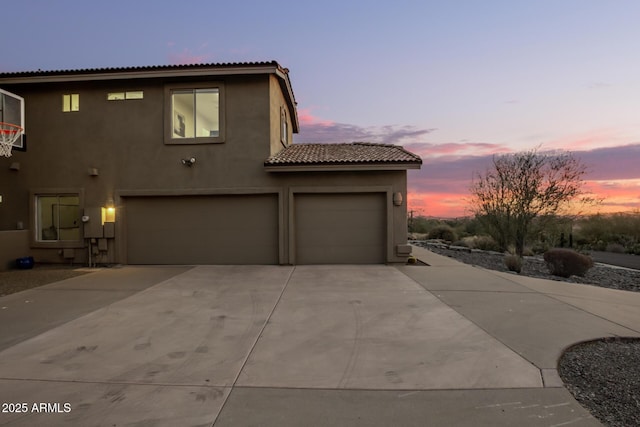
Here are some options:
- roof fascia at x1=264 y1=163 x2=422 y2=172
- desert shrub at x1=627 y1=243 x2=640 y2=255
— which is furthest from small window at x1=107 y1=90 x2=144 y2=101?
desert shrub at x1=627 y1=243 x2=640 y2=255

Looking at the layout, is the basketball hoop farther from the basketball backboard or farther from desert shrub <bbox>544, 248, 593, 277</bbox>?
desert shrub <bbox>544, 248, 593, 277</bbox>

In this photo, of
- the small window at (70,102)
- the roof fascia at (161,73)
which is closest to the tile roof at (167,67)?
the roof fascia at (161,73)

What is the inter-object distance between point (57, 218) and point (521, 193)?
18.9 m

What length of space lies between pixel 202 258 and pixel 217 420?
9.00 metres

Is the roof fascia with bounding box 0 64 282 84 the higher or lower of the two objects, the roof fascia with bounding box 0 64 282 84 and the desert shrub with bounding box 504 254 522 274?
the higher

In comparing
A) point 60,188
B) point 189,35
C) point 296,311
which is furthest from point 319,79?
point 296,311

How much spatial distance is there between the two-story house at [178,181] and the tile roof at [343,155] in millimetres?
133

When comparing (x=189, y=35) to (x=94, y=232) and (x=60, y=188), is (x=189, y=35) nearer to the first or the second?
(x=60, y=188)

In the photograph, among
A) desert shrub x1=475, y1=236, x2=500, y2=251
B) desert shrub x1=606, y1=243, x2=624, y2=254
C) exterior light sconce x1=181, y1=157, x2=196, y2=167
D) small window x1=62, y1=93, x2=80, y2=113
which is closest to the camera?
exterior light sconce x1=181, y1=157, x2=196, y2=167

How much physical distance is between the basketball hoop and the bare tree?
17.9 meters

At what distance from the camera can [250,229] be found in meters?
11.2

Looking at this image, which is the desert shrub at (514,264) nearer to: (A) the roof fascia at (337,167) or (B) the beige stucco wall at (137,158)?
(B) the beige stucco wall at (137,158)

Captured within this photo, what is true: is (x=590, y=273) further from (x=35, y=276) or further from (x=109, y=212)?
(x=35, y=276)

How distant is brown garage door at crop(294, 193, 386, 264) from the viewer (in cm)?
1104
